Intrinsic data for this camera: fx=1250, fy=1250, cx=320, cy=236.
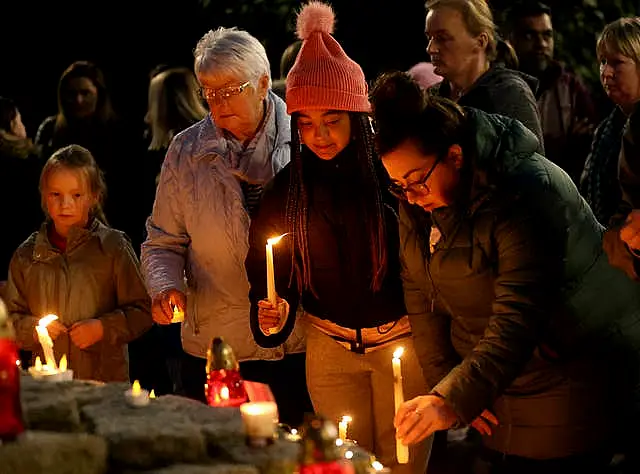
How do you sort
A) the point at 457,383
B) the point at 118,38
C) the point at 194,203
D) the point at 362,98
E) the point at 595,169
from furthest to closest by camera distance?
the point at 118,38 < the point at 595,169 < the point at 194,203 < the point at 362,98 < the point at 457,383

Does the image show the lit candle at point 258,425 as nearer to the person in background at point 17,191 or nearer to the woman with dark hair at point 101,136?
the woman with dark hair at point 101,136

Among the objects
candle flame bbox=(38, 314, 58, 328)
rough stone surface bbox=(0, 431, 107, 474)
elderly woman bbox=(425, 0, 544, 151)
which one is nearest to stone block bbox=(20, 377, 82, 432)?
rough stone surface bbox=(0, 431, 107, 474)

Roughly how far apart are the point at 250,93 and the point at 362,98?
0.55 meters

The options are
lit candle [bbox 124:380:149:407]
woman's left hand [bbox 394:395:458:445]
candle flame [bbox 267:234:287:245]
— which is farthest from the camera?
candle flame [bbox 267:234:287:245]

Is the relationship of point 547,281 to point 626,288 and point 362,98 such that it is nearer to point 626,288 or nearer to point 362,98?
point 626,288

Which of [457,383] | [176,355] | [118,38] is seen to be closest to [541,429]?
[457,383]

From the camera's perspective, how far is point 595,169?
6078mm

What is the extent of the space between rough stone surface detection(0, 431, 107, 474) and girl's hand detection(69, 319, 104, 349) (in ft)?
8.62

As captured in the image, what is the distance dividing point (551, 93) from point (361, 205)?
10.2ft

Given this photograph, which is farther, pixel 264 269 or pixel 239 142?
pixel 239 142

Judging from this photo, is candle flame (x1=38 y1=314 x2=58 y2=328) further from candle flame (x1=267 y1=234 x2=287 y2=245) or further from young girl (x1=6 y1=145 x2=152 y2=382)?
candle flame (x1=267 y1=234 x2=287 y2=245)

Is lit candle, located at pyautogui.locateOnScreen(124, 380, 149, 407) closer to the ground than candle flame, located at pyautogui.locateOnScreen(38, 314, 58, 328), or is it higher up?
higher up

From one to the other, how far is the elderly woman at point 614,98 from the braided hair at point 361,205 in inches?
57.0

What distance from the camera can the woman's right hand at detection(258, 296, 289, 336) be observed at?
187 inches
